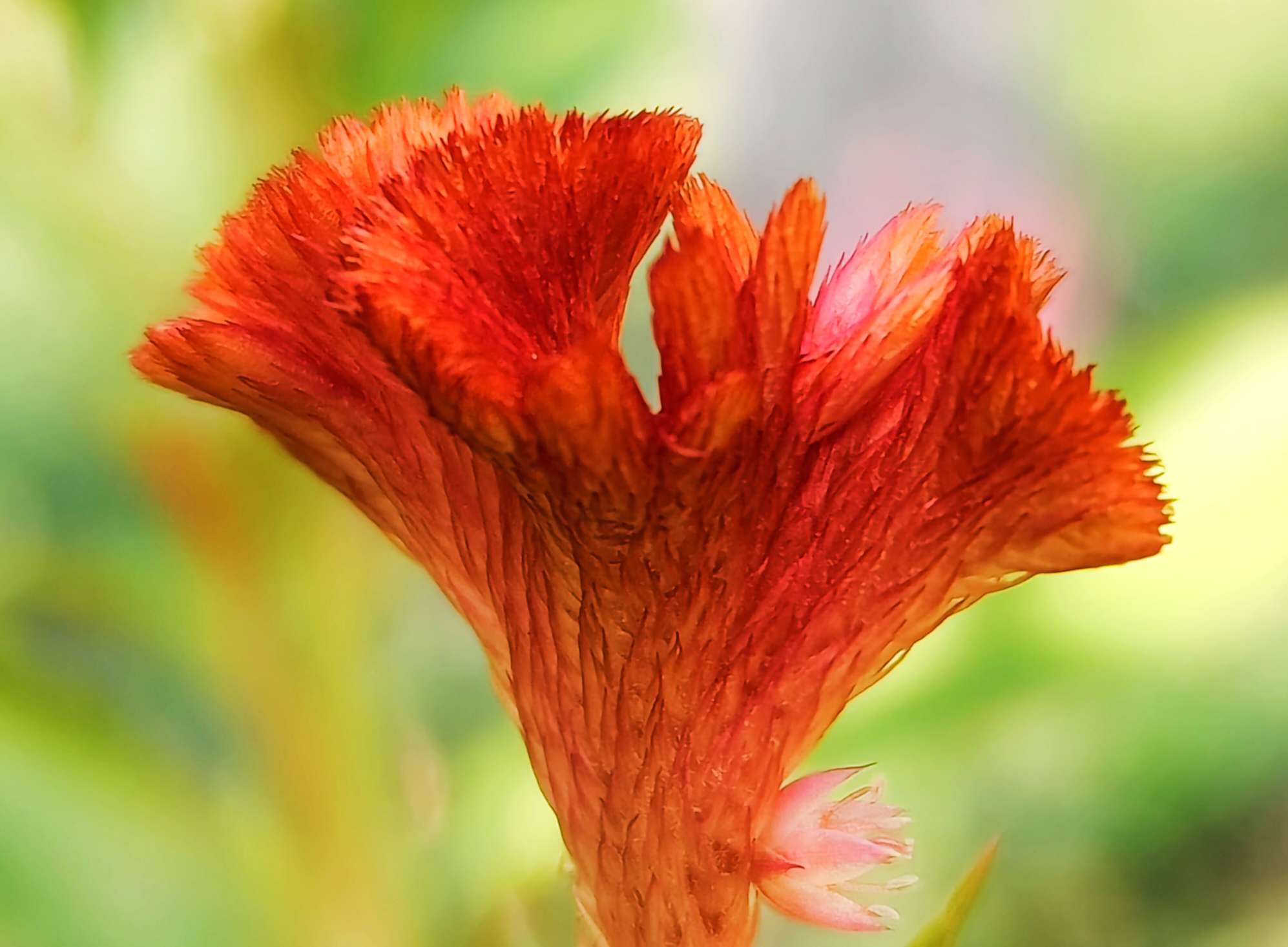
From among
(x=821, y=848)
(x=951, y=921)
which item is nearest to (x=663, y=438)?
(x=821, y=848)

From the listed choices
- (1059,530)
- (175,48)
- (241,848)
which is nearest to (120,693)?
(241,848)

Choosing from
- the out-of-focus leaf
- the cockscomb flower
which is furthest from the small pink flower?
the out-of-focus leaf

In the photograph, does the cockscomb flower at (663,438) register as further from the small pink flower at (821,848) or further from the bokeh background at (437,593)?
the bokeh background at (437,593)

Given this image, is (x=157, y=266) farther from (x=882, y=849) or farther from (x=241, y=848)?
(x=882, y=849)

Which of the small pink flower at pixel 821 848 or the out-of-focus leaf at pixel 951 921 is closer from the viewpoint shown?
the small pink flower at pixel 821 848

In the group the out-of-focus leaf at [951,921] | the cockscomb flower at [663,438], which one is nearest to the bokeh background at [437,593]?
the out-of-focus leaf at [951,921]

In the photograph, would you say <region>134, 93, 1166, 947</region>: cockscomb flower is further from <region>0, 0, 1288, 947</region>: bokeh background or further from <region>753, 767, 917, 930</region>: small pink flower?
<region>0, 0, 1288, 947</region>: bokeh background
